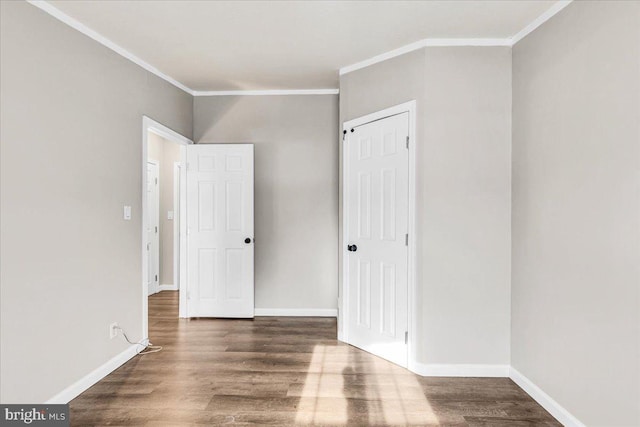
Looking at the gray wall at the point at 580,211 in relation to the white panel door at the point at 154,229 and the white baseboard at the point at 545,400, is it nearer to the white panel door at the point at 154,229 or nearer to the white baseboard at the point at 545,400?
the white baseboard at the point at 545,400

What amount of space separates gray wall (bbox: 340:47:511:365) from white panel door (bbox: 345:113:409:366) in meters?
0.20

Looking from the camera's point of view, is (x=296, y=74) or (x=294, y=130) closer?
(x=296, y=74)

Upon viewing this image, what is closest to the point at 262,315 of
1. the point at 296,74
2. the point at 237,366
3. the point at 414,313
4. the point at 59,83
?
the point at 237,366

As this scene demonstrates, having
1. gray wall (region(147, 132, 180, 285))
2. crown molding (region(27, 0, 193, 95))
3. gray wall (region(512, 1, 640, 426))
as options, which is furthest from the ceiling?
gray wall (region(147, 132, 180, 285))

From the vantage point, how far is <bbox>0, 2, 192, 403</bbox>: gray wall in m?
2.11

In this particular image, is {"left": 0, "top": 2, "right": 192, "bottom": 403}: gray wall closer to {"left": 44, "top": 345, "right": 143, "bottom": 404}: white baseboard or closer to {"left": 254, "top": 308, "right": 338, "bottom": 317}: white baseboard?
{"left": 44, "top": 345, "right": 143, "bottom": 404}: white baseboard

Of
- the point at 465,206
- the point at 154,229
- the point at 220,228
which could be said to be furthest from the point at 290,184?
the point at 154,229

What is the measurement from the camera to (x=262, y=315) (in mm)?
4434

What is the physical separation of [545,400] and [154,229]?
17.5 ft

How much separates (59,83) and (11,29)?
0.39 metres

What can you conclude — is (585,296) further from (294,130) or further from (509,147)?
(294,130)

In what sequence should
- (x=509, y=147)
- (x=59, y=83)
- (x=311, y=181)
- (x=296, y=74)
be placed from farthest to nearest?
(x=311, y=181)
(x=296, y=74)
(x=509, y=147)
(x=59, y=83)

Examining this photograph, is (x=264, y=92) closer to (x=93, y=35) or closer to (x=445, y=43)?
(x=93, y=35)

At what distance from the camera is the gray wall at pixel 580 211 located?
1.82 m
